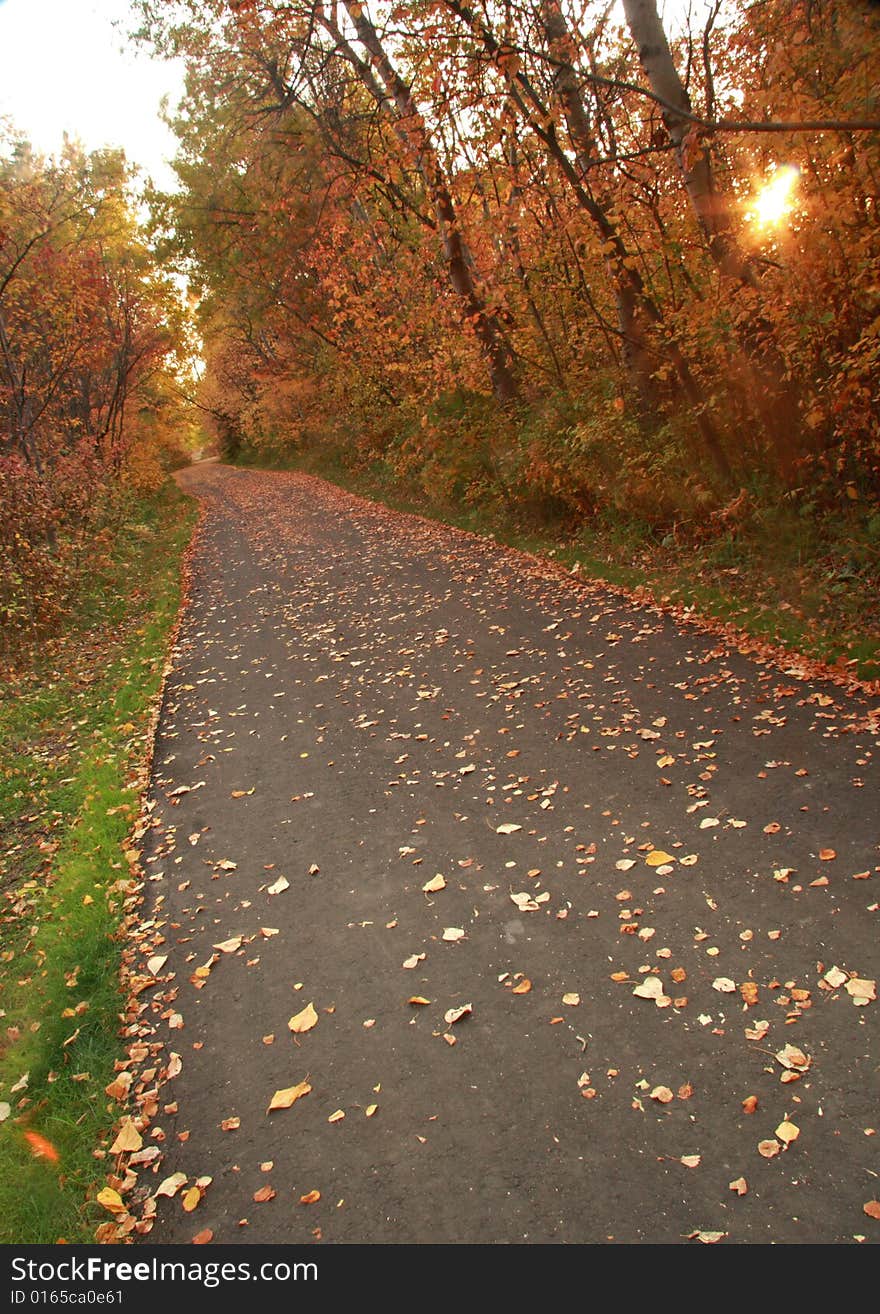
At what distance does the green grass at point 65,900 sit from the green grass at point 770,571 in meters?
5.54

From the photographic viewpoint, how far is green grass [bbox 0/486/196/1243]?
3.45m

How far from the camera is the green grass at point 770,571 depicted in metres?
6.48

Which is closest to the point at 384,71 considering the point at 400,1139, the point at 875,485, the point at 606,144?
the point at 606,144

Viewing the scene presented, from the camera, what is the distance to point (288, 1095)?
3.58 metres

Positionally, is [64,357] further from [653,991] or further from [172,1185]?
[653,991]

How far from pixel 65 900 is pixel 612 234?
8.79 metres

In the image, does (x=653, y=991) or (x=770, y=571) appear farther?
(x=770, y=571)

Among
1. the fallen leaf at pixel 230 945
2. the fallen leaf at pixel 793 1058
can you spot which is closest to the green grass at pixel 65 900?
the fallen leaf at pixel 230 945

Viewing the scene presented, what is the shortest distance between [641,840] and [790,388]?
5166 mm

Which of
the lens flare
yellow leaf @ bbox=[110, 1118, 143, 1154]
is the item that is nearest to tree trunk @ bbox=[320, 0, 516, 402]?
the lens flare

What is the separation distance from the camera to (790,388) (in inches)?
301

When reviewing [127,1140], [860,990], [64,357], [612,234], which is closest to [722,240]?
[612,234]

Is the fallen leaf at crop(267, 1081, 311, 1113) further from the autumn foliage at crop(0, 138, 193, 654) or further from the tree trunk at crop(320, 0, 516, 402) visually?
the tree trunk at crop(320, 0, 516, 402)

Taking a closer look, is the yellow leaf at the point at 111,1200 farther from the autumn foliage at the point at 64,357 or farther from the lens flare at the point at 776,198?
the autumn foliage at the point at 64,357
